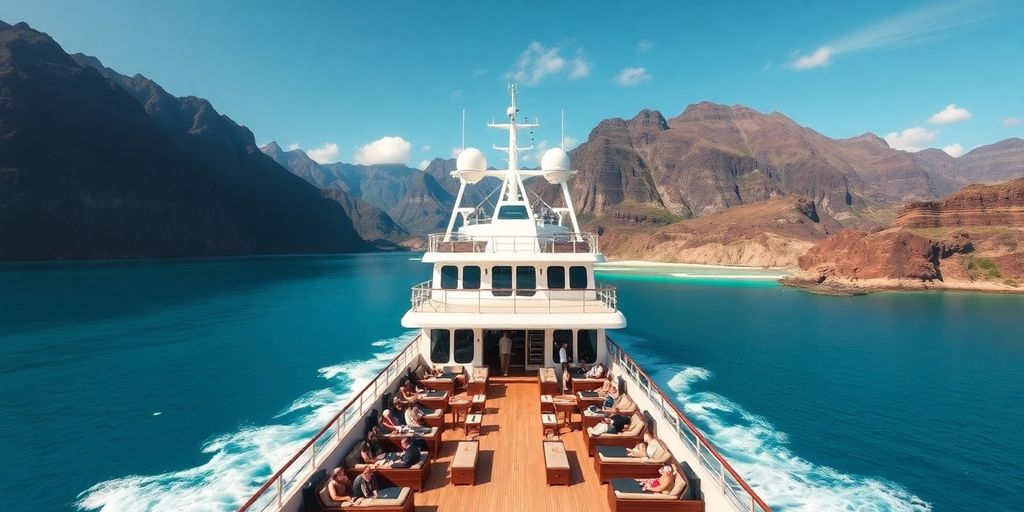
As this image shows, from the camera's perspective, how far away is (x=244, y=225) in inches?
7466

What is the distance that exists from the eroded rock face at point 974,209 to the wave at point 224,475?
Answer: 127 metres

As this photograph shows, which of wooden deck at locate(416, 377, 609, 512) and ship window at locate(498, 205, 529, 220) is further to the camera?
ship window at locate(498, 205, 529, 220)

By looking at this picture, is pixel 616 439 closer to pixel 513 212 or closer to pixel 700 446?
pixel 700 446

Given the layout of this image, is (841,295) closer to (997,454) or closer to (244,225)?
(997,454)

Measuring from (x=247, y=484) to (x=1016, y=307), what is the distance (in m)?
84.4

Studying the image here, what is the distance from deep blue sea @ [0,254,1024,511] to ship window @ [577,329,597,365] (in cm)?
611

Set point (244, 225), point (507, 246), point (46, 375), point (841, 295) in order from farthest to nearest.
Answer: point (244, 225) → point (841, 295) → point (46, 375) → point (507, 246)

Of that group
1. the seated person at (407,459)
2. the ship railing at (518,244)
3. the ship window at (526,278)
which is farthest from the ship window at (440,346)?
the seated person at (407,459)

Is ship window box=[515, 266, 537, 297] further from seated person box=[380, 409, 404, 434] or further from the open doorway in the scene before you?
seated person box=[380, 409, 404, 434]

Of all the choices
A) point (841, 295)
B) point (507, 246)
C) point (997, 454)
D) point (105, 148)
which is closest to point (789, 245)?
point (841, 295)

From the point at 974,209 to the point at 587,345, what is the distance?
125 meters

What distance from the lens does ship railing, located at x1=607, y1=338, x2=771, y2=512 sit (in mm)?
7532

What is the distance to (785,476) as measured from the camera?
15172 millimetres

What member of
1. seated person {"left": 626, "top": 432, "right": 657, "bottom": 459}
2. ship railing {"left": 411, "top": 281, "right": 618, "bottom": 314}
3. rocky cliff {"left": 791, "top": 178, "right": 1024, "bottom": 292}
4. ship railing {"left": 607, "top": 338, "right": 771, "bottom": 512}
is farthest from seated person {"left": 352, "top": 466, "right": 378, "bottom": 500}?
rocky cliff {"left": 791, "top": 178, "right": 1024, "bottom": 292}
